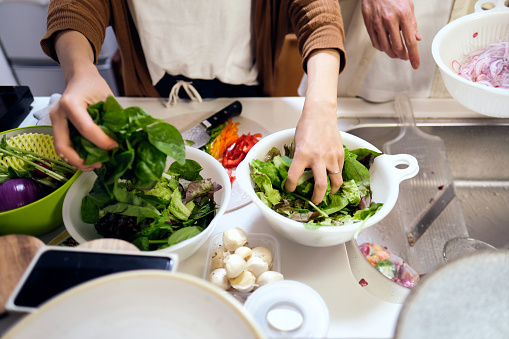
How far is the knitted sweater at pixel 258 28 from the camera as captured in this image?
935mm

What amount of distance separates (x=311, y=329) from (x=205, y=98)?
1.01m

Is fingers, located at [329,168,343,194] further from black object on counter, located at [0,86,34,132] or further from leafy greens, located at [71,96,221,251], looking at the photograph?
black object on counter, located at [0,86,34,132]

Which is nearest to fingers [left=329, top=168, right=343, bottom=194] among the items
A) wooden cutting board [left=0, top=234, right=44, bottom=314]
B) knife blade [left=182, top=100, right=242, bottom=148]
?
knife blade [left=182, top=100, right=242, bottom=148]

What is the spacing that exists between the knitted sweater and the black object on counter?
348 millimetres

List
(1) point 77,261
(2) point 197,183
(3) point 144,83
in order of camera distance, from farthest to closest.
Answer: (3) point 144,83
(2) point 197,183
(1) point 77,261

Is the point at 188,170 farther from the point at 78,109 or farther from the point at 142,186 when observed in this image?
the point at 78,109

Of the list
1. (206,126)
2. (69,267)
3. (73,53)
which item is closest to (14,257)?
(69,267)

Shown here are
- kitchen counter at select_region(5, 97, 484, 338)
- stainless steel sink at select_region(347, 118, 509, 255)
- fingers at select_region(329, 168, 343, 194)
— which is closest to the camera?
kitchen counter at select_region(5, 97, 484, 338)

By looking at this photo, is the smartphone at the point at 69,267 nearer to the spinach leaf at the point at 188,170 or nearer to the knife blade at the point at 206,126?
the spinach leaf at the point at 188,170

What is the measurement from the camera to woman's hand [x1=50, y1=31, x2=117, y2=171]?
2.03 ft

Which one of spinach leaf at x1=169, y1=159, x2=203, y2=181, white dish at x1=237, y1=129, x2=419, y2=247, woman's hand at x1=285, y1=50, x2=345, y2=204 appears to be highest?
woman's hand at x1=285, y1=50, x2=345, y2=204

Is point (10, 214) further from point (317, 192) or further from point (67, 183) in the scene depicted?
point (317, 192)

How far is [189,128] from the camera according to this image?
4.00 ft

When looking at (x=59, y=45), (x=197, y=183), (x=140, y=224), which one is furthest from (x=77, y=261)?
(x=59, y=45)
